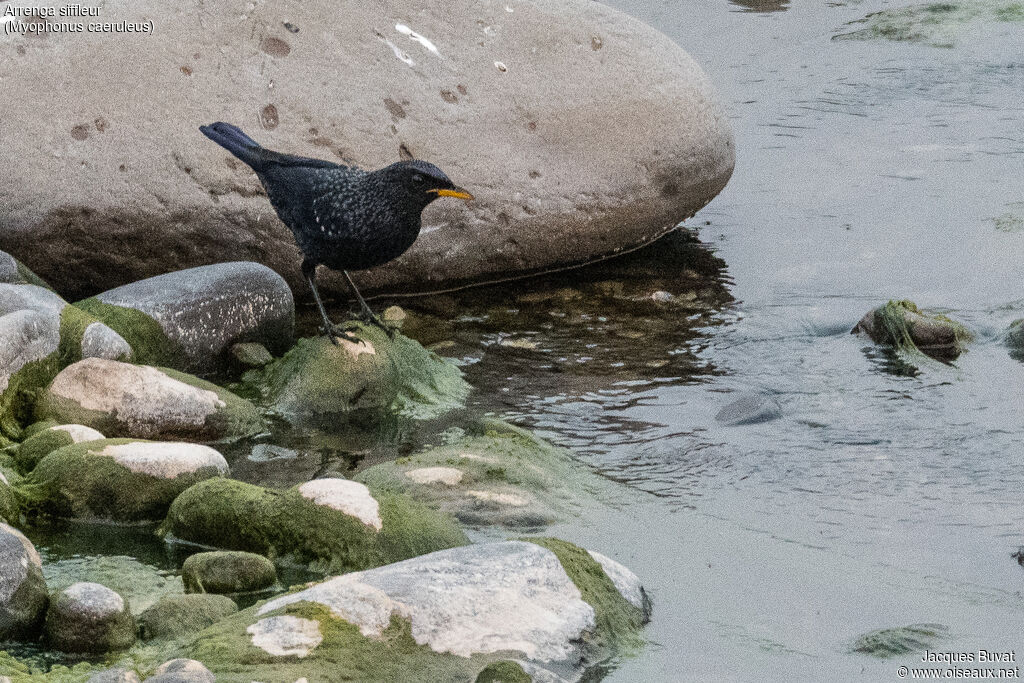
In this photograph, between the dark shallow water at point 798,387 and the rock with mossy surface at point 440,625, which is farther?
the dark shallow water at point 798,387

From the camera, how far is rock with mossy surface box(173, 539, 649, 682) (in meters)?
3.62

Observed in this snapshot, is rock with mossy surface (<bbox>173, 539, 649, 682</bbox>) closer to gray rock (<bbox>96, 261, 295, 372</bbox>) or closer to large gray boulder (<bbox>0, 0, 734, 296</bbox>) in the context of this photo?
gray rock (<bbox>96, 261, 295, 372</bbox>)

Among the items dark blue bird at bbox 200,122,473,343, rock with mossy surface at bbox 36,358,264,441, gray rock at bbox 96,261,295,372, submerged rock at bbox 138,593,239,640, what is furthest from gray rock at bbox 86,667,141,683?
gray rock at bbox 96,261,295,372

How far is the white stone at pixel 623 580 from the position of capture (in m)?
4.22

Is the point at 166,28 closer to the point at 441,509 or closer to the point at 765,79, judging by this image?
the point at 441,509

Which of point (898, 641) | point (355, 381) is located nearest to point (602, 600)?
point (898, 641)

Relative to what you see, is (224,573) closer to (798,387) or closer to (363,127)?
(798,387)

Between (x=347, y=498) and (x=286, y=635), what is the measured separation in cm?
97

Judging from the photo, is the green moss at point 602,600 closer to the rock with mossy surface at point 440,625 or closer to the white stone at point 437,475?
the rock with mossy surface at point 440,625

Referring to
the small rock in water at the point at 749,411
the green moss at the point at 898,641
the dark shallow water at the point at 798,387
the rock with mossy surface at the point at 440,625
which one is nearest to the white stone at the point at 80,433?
the dark shallow water at the point at 798,387


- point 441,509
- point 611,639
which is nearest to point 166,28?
point 441,509

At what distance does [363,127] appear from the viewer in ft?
25.3

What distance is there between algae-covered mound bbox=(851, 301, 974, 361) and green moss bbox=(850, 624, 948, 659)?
2919 mm

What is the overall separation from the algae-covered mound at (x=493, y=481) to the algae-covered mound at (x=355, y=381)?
791 mm
